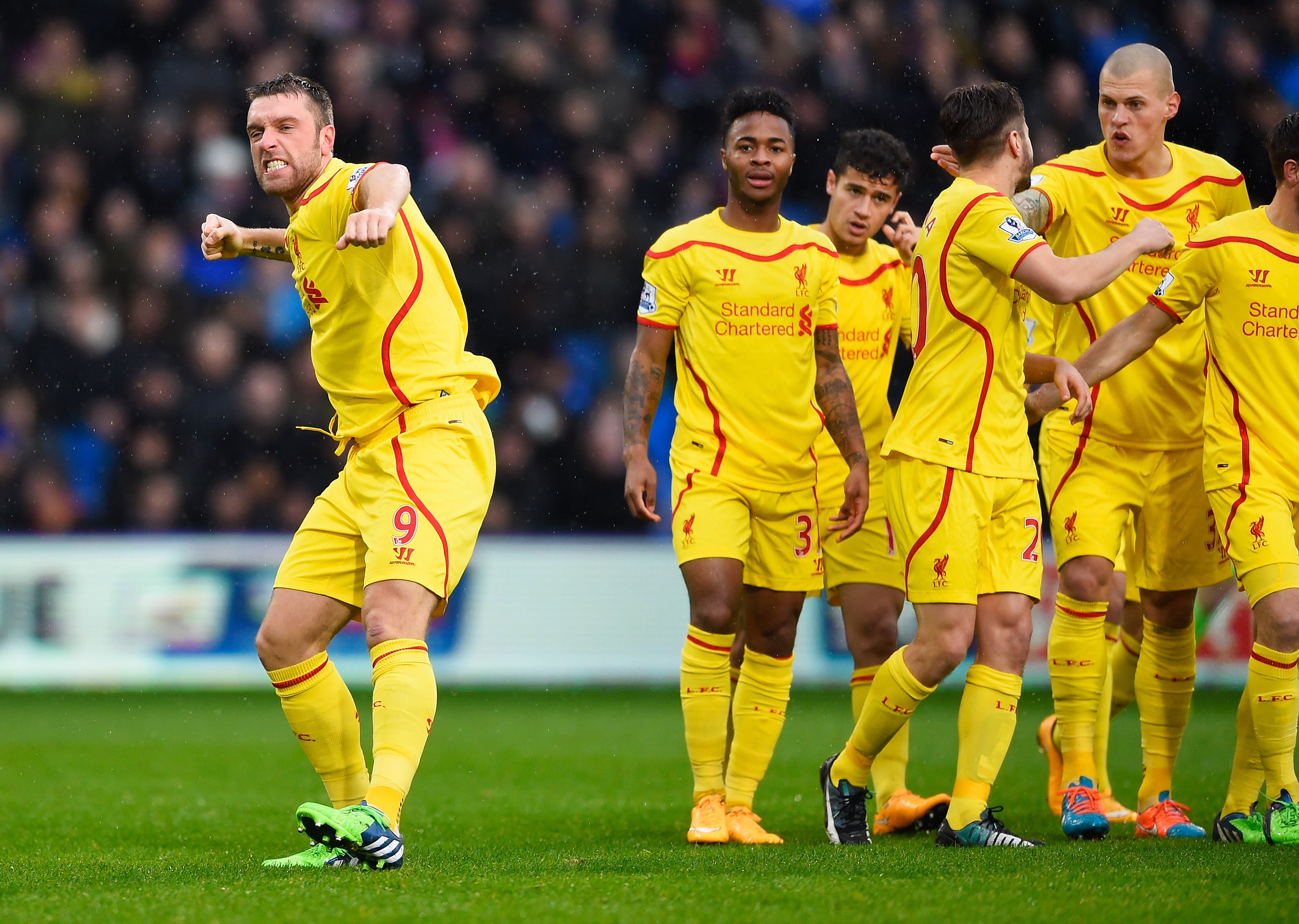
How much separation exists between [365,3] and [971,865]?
1286cm

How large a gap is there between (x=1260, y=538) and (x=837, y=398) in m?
1.62

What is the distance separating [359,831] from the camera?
168 inches

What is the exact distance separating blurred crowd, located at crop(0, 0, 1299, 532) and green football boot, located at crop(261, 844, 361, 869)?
8.12 meters

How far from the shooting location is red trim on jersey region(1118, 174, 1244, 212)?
5969 millimetres

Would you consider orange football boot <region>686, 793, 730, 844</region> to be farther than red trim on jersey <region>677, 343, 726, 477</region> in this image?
No

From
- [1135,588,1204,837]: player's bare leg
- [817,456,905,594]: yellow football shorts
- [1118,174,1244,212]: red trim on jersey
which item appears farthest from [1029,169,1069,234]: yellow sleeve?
[1135,588,1204,837]: player's bare leg

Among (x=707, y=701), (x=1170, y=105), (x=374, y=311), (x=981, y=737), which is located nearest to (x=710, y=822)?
(x=707, y=701)

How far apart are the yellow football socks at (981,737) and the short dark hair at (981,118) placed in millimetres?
1802

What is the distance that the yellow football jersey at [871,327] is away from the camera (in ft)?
21.5

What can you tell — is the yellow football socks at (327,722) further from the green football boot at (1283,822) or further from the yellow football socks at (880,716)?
the green football boot at (1283,822)

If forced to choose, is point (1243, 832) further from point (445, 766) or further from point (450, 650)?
point (450, 650)

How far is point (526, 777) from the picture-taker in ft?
25.4

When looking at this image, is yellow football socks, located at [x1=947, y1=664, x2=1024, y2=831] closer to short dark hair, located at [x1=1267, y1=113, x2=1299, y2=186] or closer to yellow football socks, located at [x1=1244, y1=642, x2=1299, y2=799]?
yellow football socks, located at [x1=1244, y1=642, x2=1299, y2=799]

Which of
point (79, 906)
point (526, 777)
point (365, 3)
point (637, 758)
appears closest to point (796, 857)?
point (79, 906)
